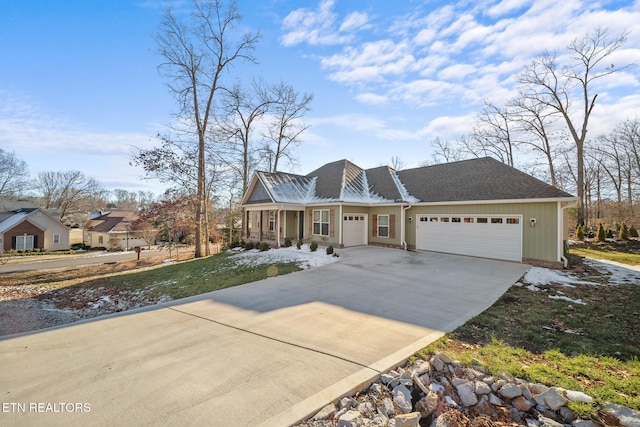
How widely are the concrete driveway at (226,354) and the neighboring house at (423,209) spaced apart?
5447 millimetres

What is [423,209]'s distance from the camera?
14516 millimetres

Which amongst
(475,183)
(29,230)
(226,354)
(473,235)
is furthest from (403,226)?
(29,230)

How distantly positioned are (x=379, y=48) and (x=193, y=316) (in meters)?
11.0

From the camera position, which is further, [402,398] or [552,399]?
[402,398]

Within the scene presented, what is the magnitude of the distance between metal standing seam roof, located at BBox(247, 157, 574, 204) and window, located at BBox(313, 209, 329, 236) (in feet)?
2.20

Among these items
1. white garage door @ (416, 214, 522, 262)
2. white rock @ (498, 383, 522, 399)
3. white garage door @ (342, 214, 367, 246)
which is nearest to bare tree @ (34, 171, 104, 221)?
white garage door @ (342, 214, 367, 246)

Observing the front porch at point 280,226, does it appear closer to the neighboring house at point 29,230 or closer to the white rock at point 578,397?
the white rock at point 578,397

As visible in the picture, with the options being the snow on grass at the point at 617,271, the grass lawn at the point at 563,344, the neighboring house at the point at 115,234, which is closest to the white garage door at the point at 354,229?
the grass lawn at the point at 563,344

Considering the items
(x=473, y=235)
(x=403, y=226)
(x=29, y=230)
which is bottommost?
(x=29, y=230)

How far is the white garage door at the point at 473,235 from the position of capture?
38.3 ft

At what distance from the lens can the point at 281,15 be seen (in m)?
11.0

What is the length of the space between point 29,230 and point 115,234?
7616 millimetres

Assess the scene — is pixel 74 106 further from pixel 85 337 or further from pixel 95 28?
pixel 85 337

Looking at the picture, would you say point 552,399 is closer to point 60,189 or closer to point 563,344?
point 563,344
